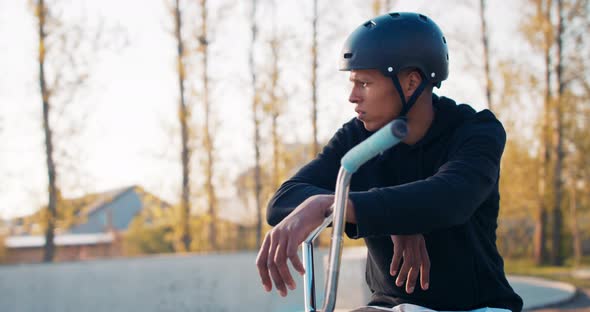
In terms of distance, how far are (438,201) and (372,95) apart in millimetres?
544

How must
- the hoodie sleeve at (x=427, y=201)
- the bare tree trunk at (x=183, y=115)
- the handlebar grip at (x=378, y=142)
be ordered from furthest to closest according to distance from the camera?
the bare tree trunk at (x=183, y=115) < the hoodie sleeve at (x=427, y=201) < the handlebar grip at (x=378, y=142)

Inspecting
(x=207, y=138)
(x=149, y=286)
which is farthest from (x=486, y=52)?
(x=149, y=286)

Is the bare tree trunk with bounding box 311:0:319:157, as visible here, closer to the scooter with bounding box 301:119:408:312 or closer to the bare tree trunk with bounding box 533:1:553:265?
the bare tree trunk with bounding box 533:1:553:265

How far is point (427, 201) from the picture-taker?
5.65 ft

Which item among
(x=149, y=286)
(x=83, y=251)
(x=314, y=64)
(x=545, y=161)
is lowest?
(x=83, y=251)

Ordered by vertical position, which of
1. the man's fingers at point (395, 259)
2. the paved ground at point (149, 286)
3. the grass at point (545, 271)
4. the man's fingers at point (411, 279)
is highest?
the man's fingers at point (395, 259)

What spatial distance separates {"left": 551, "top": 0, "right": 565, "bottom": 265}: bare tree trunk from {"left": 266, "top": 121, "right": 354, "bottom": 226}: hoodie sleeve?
81.8 ft

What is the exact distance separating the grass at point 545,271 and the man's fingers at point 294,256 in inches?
686

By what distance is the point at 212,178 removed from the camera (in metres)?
23.2

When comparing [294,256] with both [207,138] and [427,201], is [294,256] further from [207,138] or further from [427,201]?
[207,138]

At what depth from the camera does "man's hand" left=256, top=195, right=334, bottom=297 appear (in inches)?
63.0

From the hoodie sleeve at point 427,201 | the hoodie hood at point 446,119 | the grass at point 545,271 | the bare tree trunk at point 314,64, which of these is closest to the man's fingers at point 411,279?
the hoodie sleeve at point 427,201

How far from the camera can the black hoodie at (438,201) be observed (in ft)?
5.63

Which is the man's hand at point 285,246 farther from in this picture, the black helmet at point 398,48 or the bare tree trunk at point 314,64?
the bare tree trunk at point 314,64
